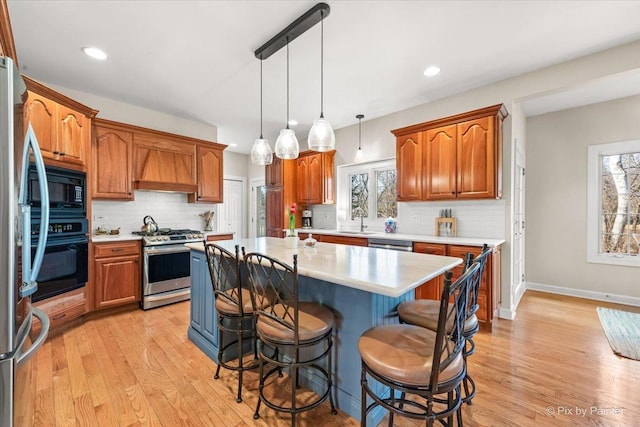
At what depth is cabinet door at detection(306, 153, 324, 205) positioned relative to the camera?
4.98m

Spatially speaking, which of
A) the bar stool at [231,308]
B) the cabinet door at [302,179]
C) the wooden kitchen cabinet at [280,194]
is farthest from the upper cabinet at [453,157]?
the bar stool at [231,308]

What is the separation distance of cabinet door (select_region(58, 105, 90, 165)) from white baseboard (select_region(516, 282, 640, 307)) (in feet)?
20.6

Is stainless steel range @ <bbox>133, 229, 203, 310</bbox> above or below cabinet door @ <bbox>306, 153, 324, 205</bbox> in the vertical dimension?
below

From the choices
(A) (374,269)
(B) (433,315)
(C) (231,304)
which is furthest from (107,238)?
(B) (433,315)

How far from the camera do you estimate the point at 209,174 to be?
4.60 meters

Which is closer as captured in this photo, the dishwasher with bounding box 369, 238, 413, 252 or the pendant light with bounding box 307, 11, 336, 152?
the pendant light with bounding box 307, 11, 336, 152

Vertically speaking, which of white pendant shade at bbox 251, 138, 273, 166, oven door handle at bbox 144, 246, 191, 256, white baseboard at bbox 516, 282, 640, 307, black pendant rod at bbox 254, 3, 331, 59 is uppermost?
black pendant rod at bbox 254, 3, 331, 59

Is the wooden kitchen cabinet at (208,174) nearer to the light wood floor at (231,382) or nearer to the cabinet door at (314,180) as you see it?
the cabinet door at (314,180)

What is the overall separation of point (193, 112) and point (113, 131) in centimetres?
109

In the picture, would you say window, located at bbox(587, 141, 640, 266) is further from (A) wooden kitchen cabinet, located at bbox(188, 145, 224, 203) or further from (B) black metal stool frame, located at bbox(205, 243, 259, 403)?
(A) wooden kitchen cabinet, located at bbox(188, 145, 224, 203)

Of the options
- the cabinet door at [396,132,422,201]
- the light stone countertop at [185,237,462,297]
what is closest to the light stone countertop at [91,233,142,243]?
the light stone countertop at [185,237,462,297]

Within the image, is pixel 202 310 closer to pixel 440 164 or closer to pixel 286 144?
pixel 286 144

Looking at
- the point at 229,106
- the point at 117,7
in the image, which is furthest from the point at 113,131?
the point at 117,7

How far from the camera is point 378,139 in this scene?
4.50 metres
